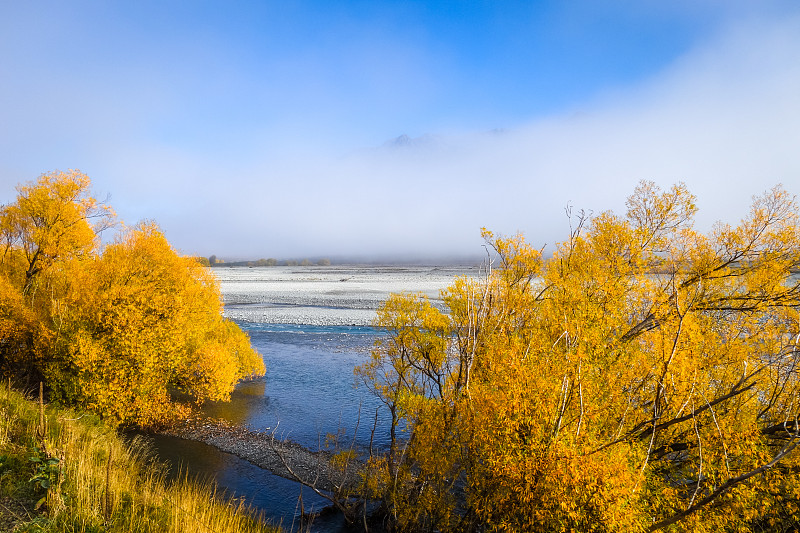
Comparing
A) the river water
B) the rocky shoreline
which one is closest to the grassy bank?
the river water

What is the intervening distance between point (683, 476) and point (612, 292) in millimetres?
6704

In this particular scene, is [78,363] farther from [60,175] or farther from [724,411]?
[724,411]

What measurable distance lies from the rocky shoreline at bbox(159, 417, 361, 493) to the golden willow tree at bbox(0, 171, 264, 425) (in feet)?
6.00

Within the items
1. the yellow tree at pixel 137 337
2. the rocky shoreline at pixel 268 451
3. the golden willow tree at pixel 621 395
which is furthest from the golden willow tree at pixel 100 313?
the golden willow tree at pixel 621 395

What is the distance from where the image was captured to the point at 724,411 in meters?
14.0

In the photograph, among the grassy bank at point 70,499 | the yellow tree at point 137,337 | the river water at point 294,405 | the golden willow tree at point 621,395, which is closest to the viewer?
the grassy bank at point 70,499

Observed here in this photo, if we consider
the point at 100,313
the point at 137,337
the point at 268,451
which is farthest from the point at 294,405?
the point at 100,313

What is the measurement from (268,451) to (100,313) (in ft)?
36.7

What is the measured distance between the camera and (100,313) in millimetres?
21906

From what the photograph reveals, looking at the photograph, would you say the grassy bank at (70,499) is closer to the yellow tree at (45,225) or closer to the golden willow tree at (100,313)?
the golden willow tree at (100,313)

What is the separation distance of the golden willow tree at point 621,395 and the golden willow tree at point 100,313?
45.5 feet

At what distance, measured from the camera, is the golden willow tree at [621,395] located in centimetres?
1148

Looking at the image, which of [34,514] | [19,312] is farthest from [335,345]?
[34,514]

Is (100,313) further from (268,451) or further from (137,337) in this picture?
(268,451)
